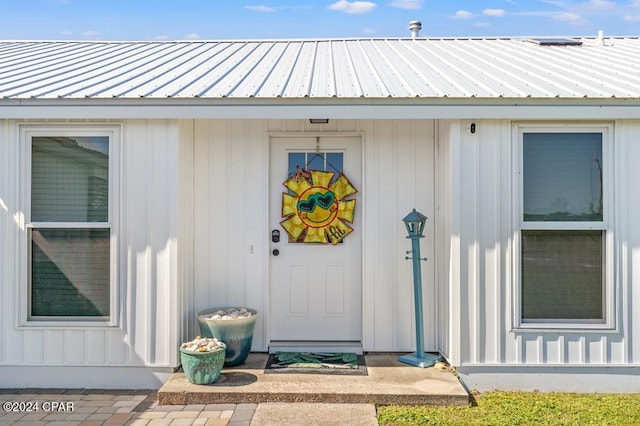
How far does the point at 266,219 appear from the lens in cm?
522

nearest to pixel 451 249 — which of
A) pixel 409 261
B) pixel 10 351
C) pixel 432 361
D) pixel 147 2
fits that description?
pixel 409 261

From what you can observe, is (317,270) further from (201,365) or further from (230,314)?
(201,365)

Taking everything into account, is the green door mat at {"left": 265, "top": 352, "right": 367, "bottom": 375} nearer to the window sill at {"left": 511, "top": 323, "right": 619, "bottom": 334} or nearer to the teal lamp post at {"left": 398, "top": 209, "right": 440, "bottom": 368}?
the teal lamp post at {"left": 398, "top": 209, "right": 440, "bottom": 368}

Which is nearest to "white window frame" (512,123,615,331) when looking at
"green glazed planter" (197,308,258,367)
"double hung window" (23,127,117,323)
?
"green glazed planter" (197,308,258,367)

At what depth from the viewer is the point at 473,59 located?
596 centimetres

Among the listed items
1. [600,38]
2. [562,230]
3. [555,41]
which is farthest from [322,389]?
[600,38]

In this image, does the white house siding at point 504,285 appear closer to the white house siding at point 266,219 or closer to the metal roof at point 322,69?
the metal roof at point 322,69

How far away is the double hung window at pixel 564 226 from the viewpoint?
14.5 ft

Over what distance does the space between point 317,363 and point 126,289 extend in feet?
6.11

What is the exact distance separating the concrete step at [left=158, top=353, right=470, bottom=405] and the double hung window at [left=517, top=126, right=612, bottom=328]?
3.25 ft

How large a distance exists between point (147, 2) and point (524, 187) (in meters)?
11.1

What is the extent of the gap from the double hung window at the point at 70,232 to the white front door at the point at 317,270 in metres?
1.61

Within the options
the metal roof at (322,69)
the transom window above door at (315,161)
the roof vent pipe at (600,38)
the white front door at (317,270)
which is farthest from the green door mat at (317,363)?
the roof vent pipe at (600,38)

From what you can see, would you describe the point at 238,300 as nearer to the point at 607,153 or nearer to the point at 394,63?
the point at 394,63
